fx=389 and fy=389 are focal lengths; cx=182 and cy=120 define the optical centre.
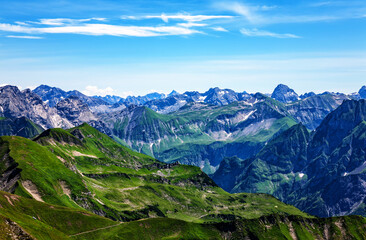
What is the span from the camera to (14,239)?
15238cm

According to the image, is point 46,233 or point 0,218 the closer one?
point 0,218

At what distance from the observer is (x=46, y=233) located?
7830 inches

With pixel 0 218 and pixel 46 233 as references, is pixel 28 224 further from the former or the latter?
pixel 0 218

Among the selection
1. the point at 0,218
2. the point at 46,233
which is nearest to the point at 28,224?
the point at 46,233

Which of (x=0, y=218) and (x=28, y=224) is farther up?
(x=0, y=218)

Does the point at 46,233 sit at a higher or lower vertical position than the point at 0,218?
lower

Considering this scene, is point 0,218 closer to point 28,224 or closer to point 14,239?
point 14,239

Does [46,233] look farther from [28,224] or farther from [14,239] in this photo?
[14,239]

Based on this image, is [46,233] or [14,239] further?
[46,233]

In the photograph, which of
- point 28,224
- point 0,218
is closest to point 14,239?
point 0,218

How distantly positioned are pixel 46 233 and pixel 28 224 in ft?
33.1

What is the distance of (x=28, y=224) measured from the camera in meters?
196

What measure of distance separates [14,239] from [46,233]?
4798 cm

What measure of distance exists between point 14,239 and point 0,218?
11.8 metres
